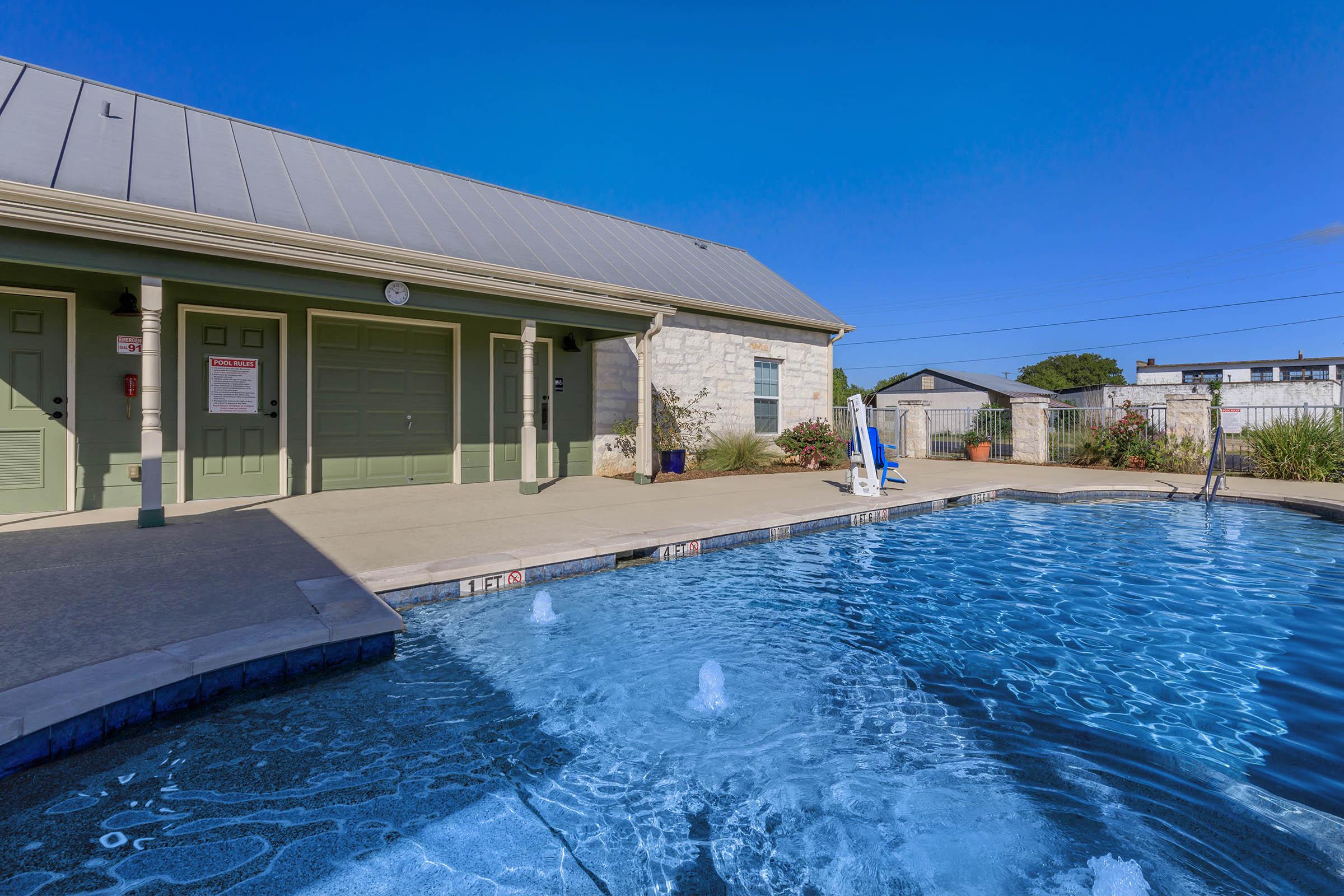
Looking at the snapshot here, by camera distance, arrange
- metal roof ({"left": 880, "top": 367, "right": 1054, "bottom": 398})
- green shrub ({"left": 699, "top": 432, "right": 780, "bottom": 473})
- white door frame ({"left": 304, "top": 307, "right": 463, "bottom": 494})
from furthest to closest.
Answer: metal roof ({"left": 880, "top": 367, "right": 1054, "bottom": 398}) < green shrub ({"left": 699, "top": 432, "right": 780, "bottom": 473}) < white door frame ({"left": 304, "top": 307, "right": 463, "bottom": 494})

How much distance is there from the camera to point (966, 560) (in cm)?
570

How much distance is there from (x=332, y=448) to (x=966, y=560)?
7323 mm

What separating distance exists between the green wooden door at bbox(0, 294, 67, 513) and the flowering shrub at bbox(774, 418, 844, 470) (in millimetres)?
10377

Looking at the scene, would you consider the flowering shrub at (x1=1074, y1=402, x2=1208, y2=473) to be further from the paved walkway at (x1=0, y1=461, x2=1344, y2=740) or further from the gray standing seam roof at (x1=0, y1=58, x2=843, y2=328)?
the gray standing seam roof at (x1=0, y1=58, x2=843, y2=328)

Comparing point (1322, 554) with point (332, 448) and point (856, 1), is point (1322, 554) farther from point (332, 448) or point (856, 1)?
point (856, 1)

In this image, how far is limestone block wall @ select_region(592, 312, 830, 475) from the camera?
10477mm

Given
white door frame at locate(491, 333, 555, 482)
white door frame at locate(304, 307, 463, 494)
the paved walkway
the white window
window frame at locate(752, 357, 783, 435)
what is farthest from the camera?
the white window

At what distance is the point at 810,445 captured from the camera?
12.5 metres

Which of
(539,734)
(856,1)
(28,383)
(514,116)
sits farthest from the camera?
(514,116)

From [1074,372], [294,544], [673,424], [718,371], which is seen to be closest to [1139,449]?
[718,371]

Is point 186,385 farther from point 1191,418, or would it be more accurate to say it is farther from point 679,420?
point 1191,418

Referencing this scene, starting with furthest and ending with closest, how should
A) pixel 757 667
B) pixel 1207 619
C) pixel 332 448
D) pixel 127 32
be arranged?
pixel 127 32
pixel 332 448
pixel 1207 619
pixel 757 667

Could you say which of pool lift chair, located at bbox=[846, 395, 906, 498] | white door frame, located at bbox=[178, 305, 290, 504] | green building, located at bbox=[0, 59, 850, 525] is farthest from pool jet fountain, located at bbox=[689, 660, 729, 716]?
white door frame, located at bbox=[178, 305, 290, 504]

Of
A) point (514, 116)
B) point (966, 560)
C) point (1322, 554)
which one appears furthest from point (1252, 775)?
point (514, 116)
